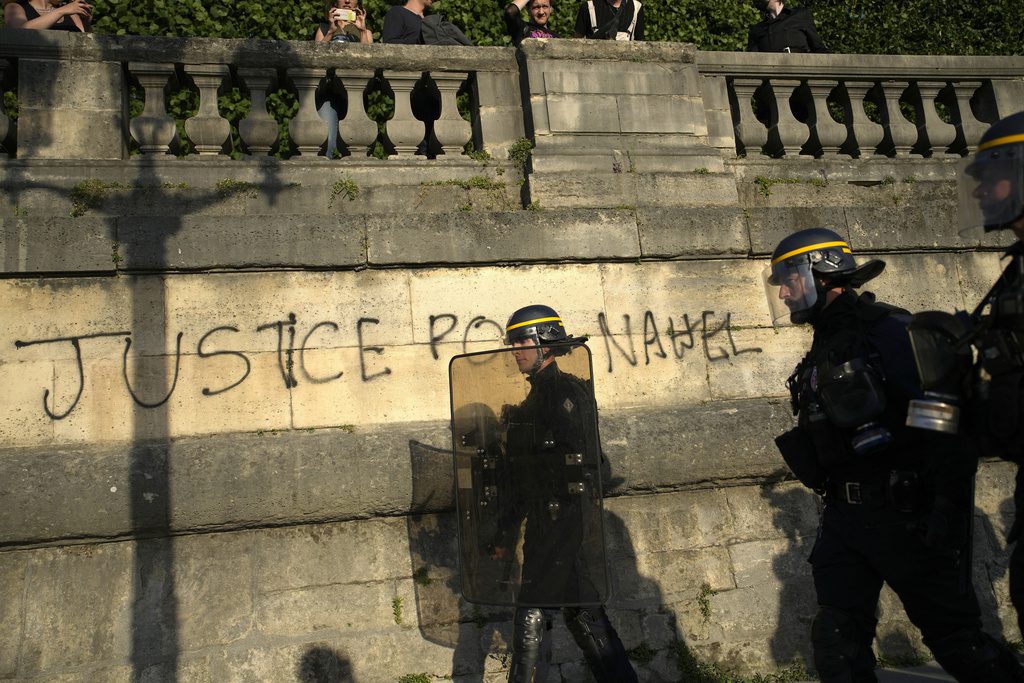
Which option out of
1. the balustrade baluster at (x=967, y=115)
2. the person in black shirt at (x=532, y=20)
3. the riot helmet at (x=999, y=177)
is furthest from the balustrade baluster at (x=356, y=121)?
the balustrade baluster at (x=967, y=115)

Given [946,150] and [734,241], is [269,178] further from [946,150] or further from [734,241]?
[946,150]

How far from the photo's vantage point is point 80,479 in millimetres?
5082

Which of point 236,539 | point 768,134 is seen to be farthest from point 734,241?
point 236,539

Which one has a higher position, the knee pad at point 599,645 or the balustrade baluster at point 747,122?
the balustrade baluster at point 747,122

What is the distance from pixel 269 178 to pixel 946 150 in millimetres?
4963

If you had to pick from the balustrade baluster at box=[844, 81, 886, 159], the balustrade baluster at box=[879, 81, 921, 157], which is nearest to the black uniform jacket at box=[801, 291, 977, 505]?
the balustrade baluster at box=[844, 81, 886, 159]

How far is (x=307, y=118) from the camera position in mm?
6219

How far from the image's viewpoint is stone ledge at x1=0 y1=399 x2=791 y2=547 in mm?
5051

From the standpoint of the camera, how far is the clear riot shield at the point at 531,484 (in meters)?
4.59

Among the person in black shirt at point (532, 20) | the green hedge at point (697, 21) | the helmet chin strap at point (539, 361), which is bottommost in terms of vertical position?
the helmet chin strap at point (539, 361)

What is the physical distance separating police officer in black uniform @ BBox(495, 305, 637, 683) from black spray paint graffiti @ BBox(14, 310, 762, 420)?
1.23 m

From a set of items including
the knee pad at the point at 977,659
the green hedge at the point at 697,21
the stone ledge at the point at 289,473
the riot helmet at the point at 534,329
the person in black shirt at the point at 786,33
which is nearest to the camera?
A: the knee pad at the point at 977,659

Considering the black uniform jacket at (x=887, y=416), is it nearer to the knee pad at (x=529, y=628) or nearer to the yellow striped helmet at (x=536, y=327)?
the yellow striped helmet at (x=536, y=327)

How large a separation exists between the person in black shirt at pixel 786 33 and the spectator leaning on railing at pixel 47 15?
5.07 m
